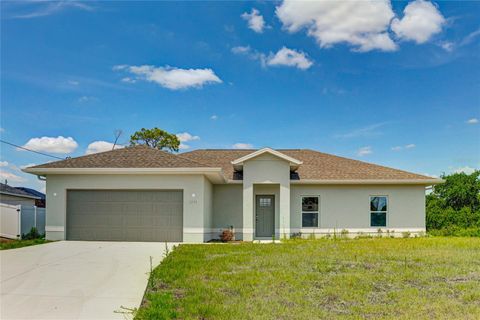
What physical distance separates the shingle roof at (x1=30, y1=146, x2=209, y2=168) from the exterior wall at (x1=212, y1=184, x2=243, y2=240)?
3.24 m

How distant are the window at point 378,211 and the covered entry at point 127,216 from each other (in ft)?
30.5

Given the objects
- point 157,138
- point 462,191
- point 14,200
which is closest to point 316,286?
point 462,191

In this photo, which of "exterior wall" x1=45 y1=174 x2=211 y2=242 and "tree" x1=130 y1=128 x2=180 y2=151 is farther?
"tree" x1=130 y1=128 x2=180 y2=151

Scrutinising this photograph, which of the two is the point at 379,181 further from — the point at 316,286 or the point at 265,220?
the point at 316,286

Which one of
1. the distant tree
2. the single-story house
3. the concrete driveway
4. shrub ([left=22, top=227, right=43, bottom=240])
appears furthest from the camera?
the distant tree

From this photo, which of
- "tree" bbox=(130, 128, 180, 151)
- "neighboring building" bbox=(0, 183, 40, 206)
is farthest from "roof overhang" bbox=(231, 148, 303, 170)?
"tree" bbox=(130, 128, 180, 151)

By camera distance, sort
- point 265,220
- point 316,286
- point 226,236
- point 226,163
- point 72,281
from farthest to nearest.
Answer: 1. point 226,163
2. point 265,220
3. point 226,236
4. point 72,281
5. point 316,286

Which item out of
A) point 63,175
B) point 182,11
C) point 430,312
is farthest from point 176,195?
point 430,312

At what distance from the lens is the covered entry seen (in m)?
17.1

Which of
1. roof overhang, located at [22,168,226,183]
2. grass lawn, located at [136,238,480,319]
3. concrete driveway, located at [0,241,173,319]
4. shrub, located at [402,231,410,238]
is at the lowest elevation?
shrub, located at [402,231,410,238]

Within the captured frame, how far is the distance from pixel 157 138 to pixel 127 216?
26.7 meters

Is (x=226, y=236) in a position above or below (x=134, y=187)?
below

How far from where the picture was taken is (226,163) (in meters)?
22.6

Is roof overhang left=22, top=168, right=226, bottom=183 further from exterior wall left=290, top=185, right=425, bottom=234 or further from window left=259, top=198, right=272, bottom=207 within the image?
exterior wall left=290, top=185, right=425, bottom=234
